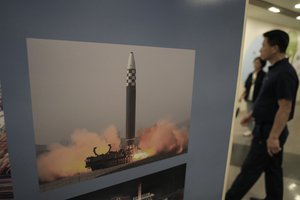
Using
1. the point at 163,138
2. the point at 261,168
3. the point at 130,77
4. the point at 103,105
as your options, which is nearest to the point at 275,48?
the point at 261,168

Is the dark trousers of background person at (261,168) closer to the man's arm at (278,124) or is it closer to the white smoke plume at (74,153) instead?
the man's arm at (278,124)

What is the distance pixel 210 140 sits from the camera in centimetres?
128

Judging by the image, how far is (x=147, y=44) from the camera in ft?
2.92

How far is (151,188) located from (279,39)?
4.87 feet

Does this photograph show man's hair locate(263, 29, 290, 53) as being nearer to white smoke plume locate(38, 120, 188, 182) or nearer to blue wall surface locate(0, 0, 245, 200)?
blue wall surface locate(0, 0, 245, 200)

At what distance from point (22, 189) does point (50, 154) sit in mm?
144

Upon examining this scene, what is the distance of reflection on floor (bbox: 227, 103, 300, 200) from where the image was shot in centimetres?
225

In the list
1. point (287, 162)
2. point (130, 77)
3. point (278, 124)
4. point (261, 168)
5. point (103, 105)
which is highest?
point (130, 77)

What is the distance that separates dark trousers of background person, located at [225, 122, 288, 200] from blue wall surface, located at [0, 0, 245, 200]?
563mm

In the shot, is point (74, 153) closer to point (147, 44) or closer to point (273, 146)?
point (147, 44)

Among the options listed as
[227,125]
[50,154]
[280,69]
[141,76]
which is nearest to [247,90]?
[280,69]

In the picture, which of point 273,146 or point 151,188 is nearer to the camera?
point 151,188

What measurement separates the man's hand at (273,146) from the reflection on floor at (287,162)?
72cm

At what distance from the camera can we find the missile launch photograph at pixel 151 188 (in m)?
0.96
